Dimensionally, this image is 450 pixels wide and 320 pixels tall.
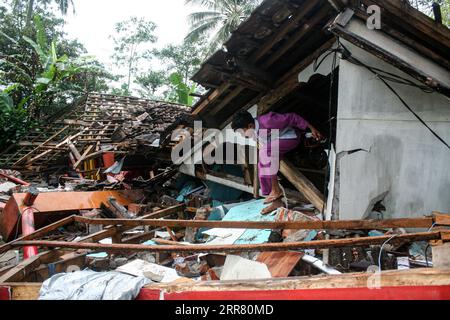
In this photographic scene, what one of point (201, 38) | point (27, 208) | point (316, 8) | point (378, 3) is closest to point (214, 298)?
point (378, 3)

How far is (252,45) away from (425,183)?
2.81 meters

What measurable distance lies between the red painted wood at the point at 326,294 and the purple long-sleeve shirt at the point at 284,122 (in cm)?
321

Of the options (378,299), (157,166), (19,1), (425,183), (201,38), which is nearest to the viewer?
(378,299)

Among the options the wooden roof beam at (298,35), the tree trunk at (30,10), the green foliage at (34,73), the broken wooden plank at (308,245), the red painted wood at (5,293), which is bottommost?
the red painted wood at (5,293)

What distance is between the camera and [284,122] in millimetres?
4883

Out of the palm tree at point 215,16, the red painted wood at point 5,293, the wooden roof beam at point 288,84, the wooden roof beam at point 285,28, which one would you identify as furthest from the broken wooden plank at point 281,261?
the palm tree at point 215,16

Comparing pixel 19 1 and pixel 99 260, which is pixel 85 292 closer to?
pixel 99 260

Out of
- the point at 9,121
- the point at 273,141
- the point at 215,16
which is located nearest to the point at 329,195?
the point at 273,141

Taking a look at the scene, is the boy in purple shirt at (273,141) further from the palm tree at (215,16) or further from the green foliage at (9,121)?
the palm tree at (215,16)

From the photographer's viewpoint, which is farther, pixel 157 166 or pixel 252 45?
pixel 157 166

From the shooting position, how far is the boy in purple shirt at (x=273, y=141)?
192 inches

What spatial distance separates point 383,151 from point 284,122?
164 cm

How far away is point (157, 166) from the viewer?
948 cm

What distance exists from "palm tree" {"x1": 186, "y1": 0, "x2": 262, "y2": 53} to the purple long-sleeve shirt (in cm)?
1660
